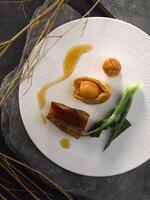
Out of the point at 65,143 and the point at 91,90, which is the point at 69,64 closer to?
the point at 91,90

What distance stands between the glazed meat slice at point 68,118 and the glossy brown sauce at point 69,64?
0.15 ft

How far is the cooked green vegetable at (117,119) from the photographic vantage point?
129 cm

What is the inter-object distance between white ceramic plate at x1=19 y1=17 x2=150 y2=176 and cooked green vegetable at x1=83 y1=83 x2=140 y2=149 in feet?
0.06

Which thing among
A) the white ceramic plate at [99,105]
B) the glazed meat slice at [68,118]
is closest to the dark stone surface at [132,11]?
the white ceramic plate at [99,105]

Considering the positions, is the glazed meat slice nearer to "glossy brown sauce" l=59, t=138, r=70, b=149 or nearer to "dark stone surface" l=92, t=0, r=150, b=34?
"glossy brown sauce" l=59, t=138, r=70, b=149

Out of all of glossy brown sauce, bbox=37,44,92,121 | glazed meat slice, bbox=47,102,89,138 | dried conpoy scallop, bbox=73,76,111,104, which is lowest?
glazed meat slice, bbox=47,102,89,138

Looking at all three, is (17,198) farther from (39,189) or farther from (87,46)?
(87,46)

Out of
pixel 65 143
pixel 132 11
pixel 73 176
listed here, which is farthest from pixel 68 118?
pixel 132 11

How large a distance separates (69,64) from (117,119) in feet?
0.69

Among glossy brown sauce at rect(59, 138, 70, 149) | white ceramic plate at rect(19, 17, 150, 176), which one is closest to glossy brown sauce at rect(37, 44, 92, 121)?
white ceramic plate at rect(19, 17, 150, 176)

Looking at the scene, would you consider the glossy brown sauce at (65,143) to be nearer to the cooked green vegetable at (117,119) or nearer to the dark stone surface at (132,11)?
the cooked green vegetable at (117,119)

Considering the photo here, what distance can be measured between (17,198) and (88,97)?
41 cm

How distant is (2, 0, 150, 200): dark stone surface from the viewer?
137 cm

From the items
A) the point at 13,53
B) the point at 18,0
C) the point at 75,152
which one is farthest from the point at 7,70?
the point at 75,152
